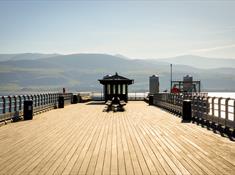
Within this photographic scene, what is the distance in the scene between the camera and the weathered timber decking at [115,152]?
7.45 m

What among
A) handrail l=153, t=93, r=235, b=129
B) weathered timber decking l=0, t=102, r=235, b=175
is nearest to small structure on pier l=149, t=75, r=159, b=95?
handrail l=153, t=93, r=235, b=129

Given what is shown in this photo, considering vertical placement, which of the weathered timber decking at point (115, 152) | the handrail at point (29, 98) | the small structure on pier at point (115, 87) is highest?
the small structure on pier at point (115, 87)

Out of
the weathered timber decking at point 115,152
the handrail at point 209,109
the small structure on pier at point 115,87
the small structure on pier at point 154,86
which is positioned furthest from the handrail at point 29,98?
the small structure on pier at point 154,86

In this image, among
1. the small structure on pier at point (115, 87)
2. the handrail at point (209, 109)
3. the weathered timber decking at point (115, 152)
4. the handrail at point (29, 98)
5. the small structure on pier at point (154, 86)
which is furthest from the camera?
the small structure on pier at point (154, 86)

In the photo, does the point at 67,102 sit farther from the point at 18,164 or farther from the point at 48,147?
the point at 18,164

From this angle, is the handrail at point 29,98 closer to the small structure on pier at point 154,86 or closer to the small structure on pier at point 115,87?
the small structure on pier at point 115,87

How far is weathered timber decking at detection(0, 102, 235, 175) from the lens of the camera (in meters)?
7.45

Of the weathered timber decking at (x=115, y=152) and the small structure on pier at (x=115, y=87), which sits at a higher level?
the small structure on pier at (x=115, y=87)

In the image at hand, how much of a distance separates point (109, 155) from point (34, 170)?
7.50 ft

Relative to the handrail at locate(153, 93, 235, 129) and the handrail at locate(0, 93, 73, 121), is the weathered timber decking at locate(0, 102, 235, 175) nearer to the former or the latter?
the handrail at locate(153, 93, 235, 129)

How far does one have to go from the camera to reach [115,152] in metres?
9.35

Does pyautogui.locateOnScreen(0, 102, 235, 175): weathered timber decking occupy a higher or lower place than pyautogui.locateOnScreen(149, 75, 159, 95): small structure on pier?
lower

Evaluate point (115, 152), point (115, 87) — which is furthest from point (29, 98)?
point (115, 87)

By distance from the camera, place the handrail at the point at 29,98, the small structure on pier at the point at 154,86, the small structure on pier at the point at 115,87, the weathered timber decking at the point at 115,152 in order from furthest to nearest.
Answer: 1. the small structure on pier at the point at 154,86
2. the small structure on pier at the point at 115,87
3. the handrail at the point at 29,98
4. the weathered timber decking at the point at 115,152
